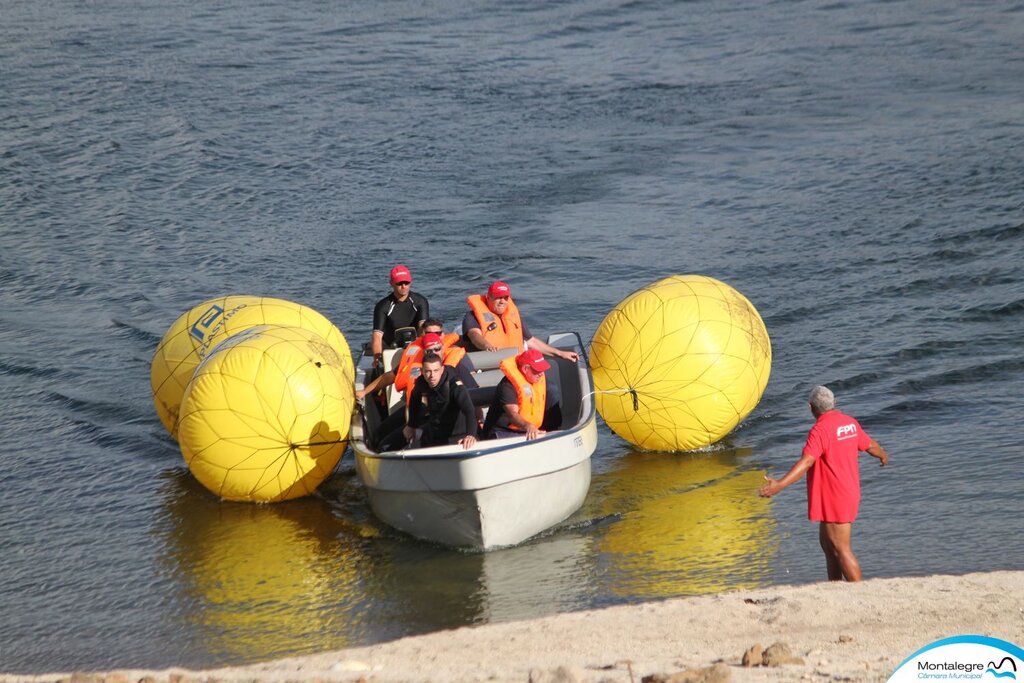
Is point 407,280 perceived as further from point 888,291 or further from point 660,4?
point 660,4

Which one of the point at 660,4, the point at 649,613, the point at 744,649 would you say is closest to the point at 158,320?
the point at 649,613

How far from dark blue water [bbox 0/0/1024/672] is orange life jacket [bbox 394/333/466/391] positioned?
1.38 meters

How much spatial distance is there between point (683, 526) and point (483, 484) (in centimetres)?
212

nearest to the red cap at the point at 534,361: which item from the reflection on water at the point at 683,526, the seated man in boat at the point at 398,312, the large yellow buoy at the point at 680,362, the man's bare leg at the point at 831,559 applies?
the large yellow buoy at the point at 680,362

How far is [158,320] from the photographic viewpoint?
17.6 meters

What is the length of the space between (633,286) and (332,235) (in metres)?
5.59

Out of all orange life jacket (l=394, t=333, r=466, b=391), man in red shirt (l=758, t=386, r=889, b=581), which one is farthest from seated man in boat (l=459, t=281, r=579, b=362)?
man in red shirt (l=758, t=386, r=889, b=581)

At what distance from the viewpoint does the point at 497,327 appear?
40.5ft

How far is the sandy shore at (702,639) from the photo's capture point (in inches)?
271

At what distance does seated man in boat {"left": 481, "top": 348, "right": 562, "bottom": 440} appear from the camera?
1069cm

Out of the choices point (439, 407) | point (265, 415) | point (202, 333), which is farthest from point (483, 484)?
point (202, 333)

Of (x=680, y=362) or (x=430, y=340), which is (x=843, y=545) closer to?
(x=680, y=362)

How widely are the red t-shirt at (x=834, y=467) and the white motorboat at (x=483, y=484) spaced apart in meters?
2.43

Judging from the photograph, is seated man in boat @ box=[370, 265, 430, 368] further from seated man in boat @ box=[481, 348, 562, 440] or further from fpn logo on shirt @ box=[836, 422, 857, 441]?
fpn logo on shirt @ box=[836, 422, 857, 441]
